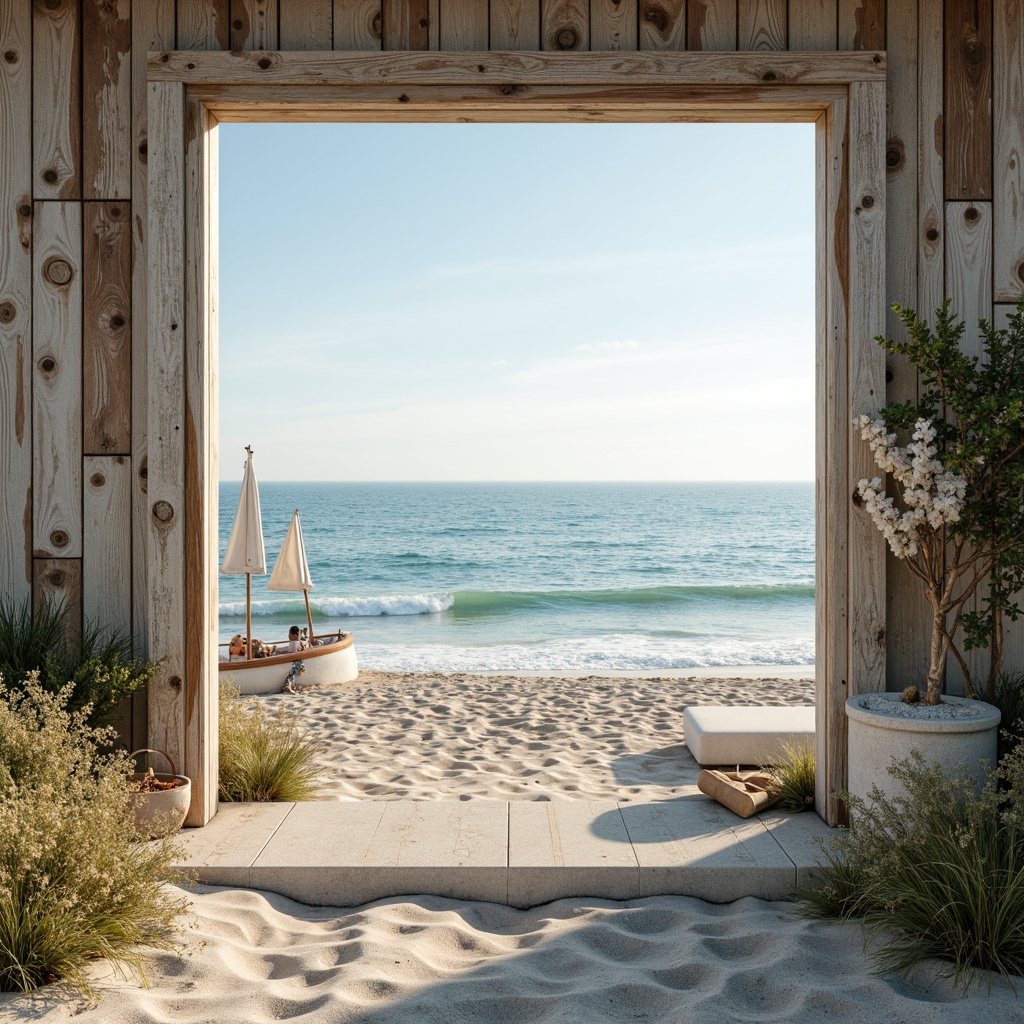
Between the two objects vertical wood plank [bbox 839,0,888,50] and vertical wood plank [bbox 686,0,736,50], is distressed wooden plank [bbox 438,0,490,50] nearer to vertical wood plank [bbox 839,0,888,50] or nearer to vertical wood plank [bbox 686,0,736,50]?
vertical wood plank [bbox 686,0,736,50]

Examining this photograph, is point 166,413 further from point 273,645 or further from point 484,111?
point 273,645

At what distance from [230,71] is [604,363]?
127ft

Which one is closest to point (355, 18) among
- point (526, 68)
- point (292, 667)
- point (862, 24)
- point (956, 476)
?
point (526, 68)

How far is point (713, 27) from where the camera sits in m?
3.20

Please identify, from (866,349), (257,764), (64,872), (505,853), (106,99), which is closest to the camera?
(64,872)

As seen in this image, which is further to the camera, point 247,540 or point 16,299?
point 247,540

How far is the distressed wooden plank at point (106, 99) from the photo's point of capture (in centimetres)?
324

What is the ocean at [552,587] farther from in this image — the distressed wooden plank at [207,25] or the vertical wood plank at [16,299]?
the distressed wooden plank at [207,25]

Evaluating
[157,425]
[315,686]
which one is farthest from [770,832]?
[315,686]

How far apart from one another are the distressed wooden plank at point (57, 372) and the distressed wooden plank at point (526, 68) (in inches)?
26.7

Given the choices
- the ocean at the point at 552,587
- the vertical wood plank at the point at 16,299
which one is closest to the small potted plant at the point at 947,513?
the vertical wood plank at the point at 16,299

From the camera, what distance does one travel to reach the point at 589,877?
279 centimetres

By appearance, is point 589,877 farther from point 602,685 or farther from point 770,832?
point 602,685

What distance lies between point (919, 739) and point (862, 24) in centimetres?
256
